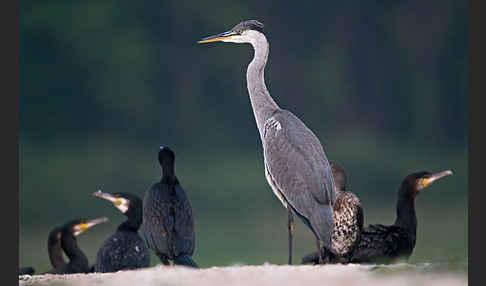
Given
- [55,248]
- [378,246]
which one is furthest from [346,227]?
[55,248]

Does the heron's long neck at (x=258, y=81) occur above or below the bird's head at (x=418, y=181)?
above

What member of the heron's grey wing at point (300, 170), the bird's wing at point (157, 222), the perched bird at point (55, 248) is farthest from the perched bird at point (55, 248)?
the heron's grey wing at point (300, 170)

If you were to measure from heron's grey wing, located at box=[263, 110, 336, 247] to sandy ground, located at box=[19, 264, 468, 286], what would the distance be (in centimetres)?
45

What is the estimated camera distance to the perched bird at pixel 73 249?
632 cm

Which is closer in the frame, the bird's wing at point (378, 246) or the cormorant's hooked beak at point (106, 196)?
the bird's wing at point (378, 246)

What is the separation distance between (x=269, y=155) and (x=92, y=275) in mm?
1281

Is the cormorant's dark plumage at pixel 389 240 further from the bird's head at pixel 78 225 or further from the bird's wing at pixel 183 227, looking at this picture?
the bird's head at pixel 78 225

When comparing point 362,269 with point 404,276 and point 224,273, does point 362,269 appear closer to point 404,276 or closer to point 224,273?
point 404,276

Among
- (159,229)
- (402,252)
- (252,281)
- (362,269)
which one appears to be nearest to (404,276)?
(362,269)

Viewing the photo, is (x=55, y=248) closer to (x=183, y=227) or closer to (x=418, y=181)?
(x=183, y=227)

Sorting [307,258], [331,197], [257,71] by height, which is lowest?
[307,258]

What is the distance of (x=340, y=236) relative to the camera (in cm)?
530

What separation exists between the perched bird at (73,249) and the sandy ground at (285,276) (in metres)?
1.58

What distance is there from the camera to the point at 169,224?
207 inches
